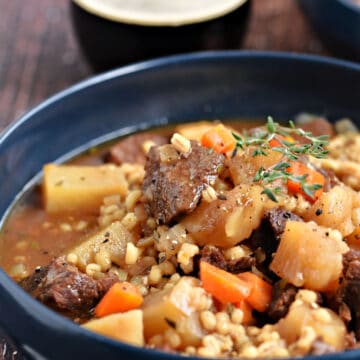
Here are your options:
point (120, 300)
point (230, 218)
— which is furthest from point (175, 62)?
point (120, 300)

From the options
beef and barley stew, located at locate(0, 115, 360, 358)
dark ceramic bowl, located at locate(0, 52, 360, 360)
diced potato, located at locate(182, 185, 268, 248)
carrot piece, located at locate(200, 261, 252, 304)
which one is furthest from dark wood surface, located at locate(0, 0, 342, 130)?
carrot piece, located at locate(200, 261, 252, 304)

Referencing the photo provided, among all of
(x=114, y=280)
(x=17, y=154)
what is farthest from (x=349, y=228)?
(x=17, y=154)

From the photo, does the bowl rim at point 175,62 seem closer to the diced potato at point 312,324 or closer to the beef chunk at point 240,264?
the beef chunk at point 240,264

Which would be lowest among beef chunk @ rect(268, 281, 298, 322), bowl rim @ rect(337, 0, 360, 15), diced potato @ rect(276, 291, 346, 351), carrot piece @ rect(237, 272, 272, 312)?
carrot piece @ rect(237, 272, 272, 312)

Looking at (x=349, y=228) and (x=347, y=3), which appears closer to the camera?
(x=349, y=228)

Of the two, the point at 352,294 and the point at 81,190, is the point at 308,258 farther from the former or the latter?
the point at 81,190

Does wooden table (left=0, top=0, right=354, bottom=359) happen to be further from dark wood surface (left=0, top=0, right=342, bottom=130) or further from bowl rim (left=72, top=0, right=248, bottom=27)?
bowl rim (left=72, top=0, right=248, bottom=27)

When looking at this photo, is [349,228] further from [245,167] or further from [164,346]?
[164,346]
